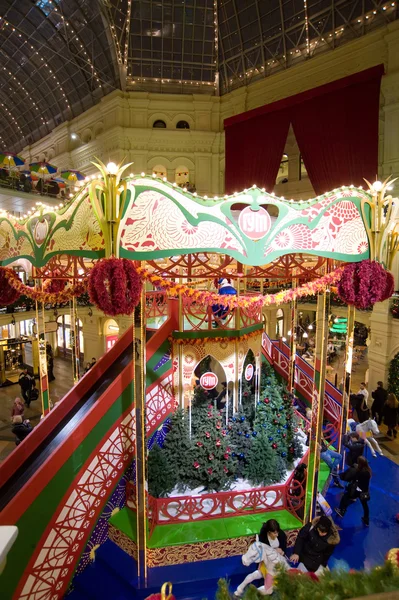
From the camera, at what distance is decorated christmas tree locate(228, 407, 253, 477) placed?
6.29 meters

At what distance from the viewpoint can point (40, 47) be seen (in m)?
18.9

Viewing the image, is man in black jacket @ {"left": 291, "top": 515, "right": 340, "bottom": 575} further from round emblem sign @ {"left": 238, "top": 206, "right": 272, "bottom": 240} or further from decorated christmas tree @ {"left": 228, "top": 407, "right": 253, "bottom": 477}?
round emblem sign @ {"left": 238, "top": 206, "right": 272, "bottom": 240}

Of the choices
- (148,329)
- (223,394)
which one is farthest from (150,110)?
(223,394)

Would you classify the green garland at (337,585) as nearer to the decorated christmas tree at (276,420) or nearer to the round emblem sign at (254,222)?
the round emblem sign at (254,222)

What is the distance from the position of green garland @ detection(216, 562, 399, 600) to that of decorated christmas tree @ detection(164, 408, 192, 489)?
4.84 metres

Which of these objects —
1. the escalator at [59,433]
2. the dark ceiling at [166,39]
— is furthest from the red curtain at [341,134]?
the escalator at [59,433]

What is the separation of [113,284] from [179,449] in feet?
12.2

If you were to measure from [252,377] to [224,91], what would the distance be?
52.0ft

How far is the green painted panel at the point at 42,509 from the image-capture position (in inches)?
144

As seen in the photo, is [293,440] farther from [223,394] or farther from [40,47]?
[40,47]

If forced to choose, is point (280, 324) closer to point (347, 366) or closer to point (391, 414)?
point (391, 414)

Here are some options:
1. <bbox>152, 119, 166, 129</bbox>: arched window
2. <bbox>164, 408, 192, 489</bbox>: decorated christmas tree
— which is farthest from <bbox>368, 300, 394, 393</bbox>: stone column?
<bbox>152, 119, 166, 129</bbox>: arched window

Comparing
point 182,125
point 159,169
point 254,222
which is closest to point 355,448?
point 254,222

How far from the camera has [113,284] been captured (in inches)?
142
